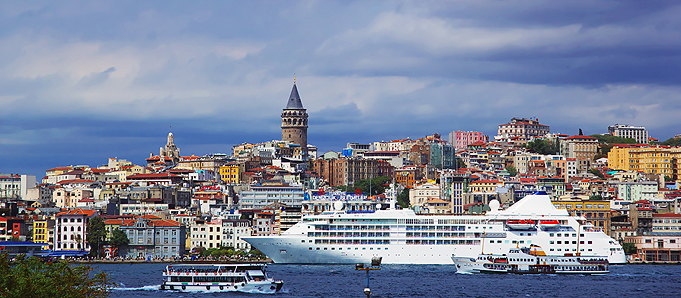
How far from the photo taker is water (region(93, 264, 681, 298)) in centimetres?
5331

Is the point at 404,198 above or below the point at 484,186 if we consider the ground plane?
below

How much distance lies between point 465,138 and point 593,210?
8530 centimetres

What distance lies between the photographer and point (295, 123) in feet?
536

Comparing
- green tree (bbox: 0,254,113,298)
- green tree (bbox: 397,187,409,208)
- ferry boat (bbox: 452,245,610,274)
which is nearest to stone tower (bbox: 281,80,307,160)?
green tree (bbox: 397,187,409,208)

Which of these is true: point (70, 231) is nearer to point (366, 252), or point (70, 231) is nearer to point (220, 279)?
point (366, 252)

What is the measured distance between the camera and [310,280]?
5978 centimetres

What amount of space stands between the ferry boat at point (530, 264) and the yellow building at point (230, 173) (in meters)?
71.6

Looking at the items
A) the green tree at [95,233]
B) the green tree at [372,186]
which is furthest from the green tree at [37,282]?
the green tree at [372,186]

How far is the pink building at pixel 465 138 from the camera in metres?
174

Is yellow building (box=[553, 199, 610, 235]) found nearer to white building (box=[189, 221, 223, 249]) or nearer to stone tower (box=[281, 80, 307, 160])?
white building (box=[189, 221, 223, 249])

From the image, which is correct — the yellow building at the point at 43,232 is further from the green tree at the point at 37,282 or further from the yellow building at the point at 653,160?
the yellow building at the point at 653,160

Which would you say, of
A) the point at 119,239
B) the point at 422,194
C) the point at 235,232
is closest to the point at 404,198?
the point at 422,194

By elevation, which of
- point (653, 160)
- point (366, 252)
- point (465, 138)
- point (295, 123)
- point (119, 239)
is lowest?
point (366, 252)

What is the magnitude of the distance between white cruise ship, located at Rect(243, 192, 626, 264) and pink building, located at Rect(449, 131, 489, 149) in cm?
10045
